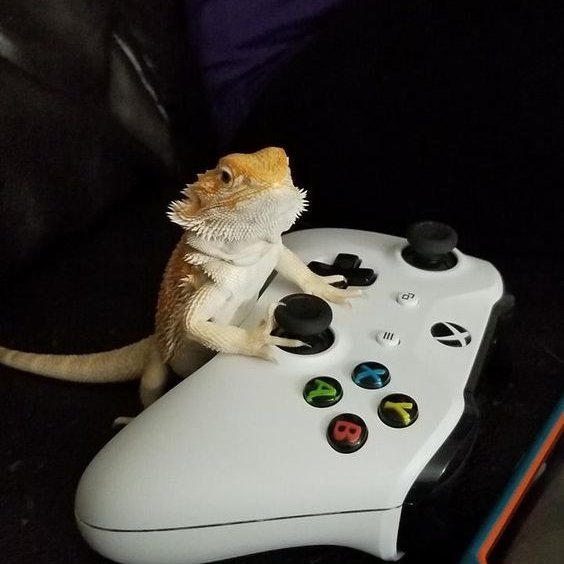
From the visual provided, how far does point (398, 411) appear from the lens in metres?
0.49

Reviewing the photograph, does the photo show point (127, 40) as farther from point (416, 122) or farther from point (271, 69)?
point (416, 122)

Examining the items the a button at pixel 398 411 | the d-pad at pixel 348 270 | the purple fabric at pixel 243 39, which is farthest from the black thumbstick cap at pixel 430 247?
the purple fabric at pixel 243 39

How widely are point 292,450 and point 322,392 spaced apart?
0.04 m

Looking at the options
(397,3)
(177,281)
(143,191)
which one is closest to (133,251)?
(143,191)

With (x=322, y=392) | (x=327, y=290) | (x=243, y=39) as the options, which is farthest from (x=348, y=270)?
(x=243, y=39)

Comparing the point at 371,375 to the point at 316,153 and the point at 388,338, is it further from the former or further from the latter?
the point at 316,153

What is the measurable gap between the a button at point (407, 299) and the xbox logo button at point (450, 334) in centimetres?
2

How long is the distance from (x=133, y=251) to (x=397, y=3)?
32cm

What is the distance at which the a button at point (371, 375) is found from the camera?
1.65ft

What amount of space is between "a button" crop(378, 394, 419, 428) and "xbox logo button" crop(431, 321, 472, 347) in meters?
0.07

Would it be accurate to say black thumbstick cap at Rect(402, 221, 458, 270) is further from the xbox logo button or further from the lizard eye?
the lizard eye

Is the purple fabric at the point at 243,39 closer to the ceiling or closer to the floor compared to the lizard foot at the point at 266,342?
closer to the ceiling

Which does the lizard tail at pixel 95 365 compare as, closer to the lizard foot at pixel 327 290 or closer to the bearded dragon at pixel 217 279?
the bearded dragon at pixel 217 279

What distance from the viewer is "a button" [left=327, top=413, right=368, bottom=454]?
47cm
